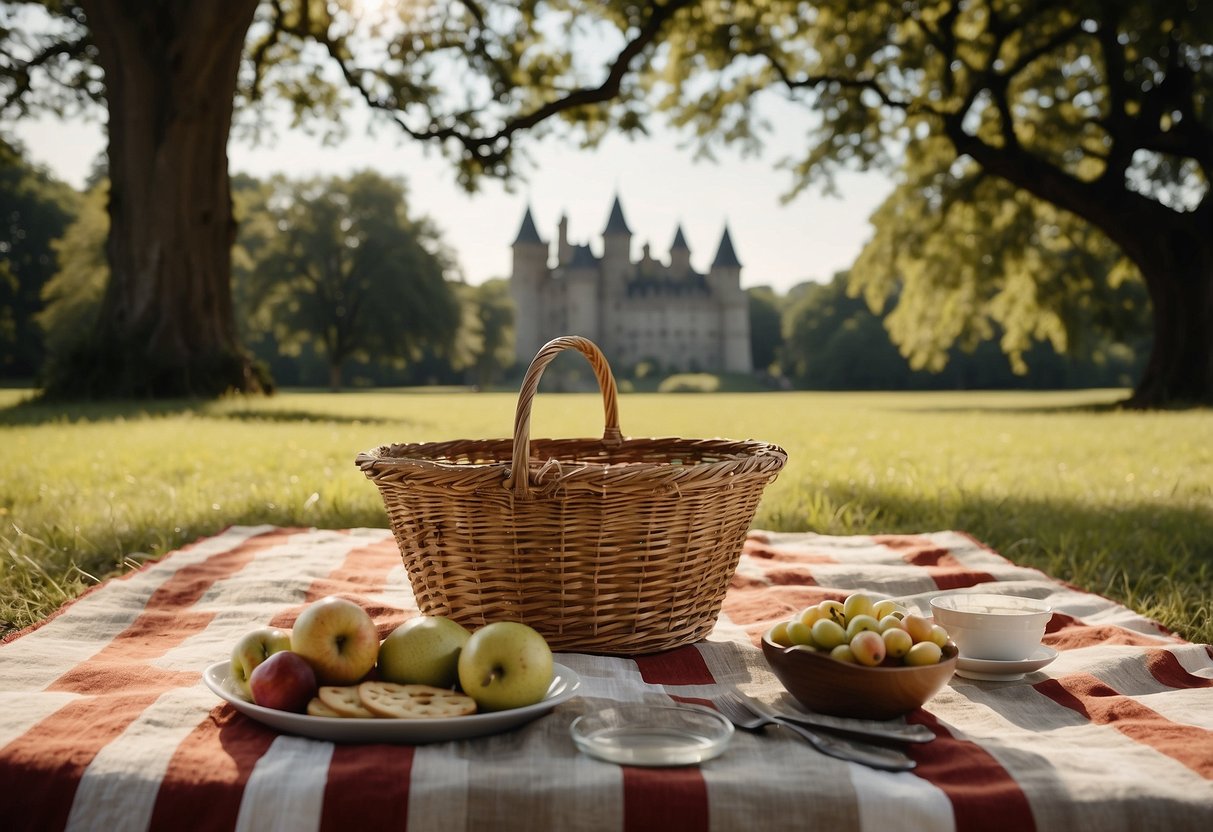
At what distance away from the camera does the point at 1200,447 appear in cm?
720

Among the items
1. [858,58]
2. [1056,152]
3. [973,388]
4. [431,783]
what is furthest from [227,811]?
[973,388]

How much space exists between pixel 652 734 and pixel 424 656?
1.32ft

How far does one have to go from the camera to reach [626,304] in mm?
→ 74938

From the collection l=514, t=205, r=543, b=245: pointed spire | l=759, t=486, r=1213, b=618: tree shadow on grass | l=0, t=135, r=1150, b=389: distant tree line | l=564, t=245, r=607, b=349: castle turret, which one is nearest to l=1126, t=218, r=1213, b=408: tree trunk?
l=759, t=486, r=1213, b=618: tree shadow on grass

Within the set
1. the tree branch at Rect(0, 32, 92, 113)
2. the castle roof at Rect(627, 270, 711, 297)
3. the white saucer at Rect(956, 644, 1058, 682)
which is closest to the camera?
the white saucer at Rect(956, 644, 1058, 682)

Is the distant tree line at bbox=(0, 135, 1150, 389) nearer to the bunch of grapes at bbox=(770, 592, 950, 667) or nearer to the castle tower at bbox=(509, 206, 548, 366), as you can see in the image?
the bunch of grapes at bbox=(770, 592, 950, 667)

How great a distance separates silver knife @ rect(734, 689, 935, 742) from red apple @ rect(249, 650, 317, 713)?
28.2 inches

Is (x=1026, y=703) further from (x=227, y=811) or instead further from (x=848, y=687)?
(x=227, y=811)

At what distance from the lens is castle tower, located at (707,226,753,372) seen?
245ft

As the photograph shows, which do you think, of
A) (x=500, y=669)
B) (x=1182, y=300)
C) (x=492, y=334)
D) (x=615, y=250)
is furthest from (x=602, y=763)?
(x=615, y=250)

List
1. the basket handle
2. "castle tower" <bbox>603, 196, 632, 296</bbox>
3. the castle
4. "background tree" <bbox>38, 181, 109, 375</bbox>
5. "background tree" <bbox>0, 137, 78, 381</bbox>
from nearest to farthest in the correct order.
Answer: the basket handle
"background tree" <bbox>38, 181, 109, 375</bbox>
"background tree" <bbox>0, 137, 78, 381</bbox>
the castle
"castle tower" <bbox>603, 196, 632, 296</bbox>

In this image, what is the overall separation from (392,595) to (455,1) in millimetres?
11390

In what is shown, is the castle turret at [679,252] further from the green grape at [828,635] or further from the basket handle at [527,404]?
the green grape at [828,635]

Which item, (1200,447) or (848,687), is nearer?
(848,687)
